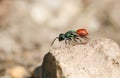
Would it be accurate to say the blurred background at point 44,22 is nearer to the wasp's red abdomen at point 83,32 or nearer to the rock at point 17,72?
the rock at point 17,72

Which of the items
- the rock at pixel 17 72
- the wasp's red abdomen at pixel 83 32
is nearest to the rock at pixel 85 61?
the wasp's red abdomen at pixel 83 32

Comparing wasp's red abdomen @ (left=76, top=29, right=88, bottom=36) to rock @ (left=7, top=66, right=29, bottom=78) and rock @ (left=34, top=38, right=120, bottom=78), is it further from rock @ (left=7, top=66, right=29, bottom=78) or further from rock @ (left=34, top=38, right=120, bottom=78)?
rock @ (left=7, top=66, right=29, bottom=78)

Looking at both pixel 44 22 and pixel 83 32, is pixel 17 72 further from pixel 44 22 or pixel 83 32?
pixel 44 22

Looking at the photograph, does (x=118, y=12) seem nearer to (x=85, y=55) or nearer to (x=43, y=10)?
(x=43, y=10)

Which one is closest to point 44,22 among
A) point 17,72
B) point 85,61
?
point 17,72

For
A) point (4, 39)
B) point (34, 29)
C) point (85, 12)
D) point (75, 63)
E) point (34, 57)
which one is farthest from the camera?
point (85, 12)

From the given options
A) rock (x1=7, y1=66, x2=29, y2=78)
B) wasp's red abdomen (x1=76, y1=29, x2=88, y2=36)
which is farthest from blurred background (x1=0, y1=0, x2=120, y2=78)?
wasp's red abdomen (x1=76, y1=29, x2=88, y2=36)

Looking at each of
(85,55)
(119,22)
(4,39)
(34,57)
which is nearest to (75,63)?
(85,55)
